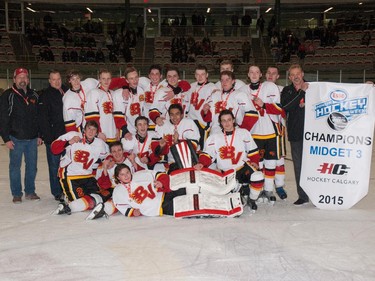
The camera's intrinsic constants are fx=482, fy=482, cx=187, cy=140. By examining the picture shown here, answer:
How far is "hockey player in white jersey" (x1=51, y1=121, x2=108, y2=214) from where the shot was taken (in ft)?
16.7

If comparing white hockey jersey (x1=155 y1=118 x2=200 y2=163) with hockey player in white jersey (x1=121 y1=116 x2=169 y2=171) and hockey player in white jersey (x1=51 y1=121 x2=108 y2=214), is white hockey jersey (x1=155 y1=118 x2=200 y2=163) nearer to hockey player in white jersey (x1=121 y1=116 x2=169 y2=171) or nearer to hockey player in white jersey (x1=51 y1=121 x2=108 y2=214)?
hockey player in white jersey (x1=121 y1=116 x2=169 y2=171)

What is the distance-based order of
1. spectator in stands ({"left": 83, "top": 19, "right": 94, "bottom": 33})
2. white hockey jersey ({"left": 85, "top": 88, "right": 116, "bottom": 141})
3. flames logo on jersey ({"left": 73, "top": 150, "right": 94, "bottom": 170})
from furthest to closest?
1. spectator in stands ({"left": 83, "top": 19, "right": 94, "bottom": 33})
2. white hockey jersey ({"left": 85, "top": 88, "right": 116, "bottom": 141})
3. flames logo on jersey ({"left": 73, "top": 150, "right": 94, "bottom": 170})

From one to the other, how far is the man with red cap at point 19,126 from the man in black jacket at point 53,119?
0.28 feet

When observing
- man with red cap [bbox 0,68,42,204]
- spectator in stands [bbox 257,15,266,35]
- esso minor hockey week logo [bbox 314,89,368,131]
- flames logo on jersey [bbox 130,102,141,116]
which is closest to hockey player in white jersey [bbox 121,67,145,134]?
flames logo on jersey [bbox 130,102,141,116]

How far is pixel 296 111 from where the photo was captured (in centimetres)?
521

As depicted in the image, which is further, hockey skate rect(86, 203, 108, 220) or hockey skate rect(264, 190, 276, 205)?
hockey skate rect(264, 190, 276, 205)

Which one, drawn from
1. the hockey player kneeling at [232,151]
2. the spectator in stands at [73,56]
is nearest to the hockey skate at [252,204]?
the hockey player kneeling at [232,151]

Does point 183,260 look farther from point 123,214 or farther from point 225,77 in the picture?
point 225,77

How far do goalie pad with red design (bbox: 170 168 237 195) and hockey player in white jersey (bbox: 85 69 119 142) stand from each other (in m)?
1.19

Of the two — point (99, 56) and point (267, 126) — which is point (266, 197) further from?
point (99, 56)

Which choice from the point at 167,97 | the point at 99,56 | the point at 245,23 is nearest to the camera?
the point at 167,97

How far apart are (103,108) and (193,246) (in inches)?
95.7

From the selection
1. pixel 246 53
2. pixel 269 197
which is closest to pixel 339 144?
pixel 269 197

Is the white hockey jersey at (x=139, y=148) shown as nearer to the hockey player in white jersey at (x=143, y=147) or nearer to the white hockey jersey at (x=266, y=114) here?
the hockey player in white jersey at (x=143, y=147)
